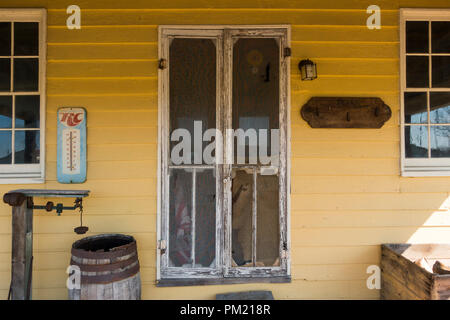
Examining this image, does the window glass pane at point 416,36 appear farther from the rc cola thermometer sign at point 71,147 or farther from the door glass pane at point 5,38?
the door glass pane at point 5,38

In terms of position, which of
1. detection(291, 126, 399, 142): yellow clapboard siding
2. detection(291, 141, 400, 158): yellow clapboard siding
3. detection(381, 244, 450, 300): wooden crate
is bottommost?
detection(381, 244, 450, 300): wooden crate

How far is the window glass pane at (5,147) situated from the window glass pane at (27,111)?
0.44 feet

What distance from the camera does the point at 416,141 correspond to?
282 cm

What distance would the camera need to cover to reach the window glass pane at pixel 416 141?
2.81 m

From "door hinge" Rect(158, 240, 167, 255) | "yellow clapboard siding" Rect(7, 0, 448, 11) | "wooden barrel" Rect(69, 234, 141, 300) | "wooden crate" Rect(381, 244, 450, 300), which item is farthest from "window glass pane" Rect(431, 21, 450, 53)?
"wooden barrel" Rect(69, 234, 141, 300)

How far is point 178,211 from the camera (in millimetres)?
2688

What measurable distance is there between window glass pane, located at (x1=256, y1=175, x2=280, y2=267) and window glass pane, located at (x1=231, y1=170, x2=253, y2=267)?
7cm

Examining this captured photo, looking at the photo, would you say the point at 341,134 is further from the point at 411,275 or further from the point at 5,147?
the point at 5,147

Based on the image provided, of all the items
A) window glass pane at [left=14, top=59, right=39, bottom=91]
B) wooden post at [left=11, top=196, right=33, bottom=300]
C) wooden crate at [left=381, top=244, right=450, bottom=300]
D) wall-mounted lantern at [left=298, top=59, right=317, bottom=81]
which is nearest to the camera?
wooden crate at [left=381, top=244, right=450, bottom=300]

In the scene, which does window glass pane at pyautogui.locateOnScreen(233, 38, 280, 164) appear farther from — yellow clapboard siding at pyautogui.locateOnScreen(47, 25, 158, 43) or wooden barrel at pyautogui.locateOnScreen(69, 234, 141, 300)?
wooden barrel at pyautogui.locateOnScreen(69, 234, 141, 300)

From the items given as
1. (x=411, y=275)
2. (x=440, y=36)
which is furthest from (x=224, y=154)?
(x=440, y=36)

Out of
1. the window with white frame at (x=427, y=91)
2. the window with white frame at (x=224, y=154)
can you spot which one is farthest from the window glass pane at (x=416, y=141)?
the window with white frame at (x=224, y=154)

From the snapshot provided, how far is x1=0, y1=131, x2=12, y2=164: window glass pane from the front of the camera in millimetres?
2697

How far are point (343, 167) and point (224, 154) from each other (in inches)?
43.0
